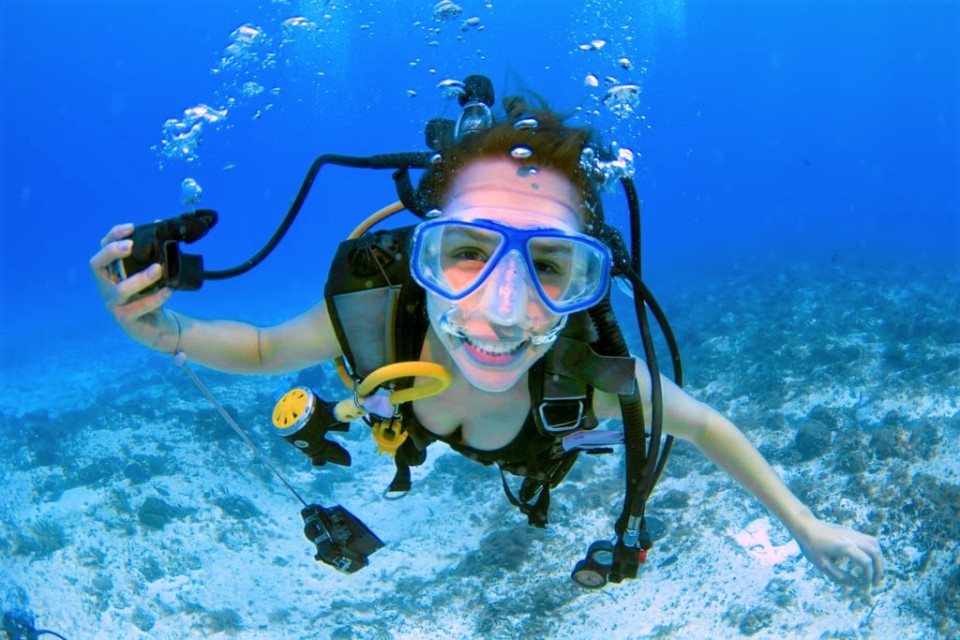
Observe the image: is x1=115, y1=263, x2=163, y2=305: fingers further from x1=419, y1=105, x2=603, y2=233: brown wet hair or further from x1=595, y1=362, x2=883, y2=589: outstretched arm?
x1=595, y1=362, x2=883, y2=589: outstretched arm

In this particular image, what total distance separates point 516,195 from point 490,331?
2.15 feet

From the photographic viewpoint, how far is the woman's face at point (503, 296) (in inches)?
→ 95.7

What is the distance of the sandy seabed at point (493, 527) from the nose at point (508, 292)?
4.99 metres

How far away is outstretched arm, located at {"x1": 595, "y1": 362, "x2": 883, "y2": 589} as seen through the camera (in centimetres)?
296

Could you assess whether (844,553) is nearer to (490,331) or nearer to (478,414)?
(478,414)

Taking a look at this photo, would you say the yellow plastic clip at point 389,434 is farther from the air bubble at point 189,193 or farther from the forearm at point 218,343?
the air bubble at point 189,193

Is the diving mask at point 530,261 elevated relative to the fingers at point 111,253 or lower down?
lower down

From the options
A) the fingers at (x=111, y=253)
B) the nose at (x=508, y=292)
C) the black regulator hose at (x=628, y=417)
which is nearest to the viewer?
the fingers at (x=111, y=253)

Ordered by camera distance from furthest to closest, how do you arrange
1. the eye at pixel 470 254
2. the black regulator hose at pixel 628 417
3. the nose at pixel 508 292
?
the black regulator hose at pixel 628 417
the eye at pixel 470 254
the nose at pixel 508 292

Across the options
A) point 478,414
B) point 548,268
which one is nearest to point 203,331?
point 478,414

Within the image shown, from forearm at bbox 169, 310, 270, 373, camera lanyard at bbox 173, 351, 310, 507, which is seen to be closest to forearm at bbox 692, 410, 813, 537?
camera lanyard at bbox 173, 351, 310, 507

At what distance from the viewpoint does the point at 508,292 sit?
2.41 meters

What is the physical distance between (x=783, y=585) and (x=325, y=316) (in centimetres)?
569

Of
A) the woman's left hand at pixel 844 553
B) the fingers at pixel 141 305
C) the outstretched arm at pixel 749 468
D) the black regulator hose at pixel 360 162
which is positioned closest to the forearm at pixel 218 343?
the fingers at pixel 141 305
